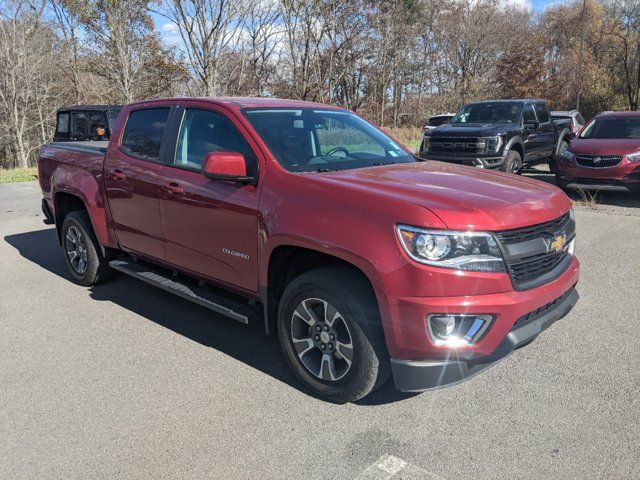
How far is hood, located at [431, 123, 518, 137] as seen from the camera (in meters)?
11.4

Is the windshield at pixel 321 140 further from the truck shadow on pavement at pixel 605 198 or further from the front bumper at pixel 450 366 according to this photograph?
the truck shadow on pavement at pixel 605 198

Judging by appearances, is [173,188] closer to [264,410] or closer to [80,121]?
[264,410]

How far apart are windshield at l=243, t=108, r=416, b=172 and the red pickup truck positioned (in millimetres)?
18

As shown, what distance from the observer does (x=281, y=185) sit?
3340mm

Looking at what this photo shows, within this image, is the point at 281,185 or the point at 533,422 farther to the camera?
the point at 281,185

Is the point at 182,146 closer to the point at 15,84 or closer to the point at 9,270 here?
the point at 9,270

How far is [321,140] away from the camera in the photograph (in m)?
4.06

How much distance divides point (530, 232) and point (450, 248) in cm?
59

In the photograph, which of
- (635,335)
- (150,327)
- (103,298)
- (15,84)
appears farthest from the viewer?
(15,84)

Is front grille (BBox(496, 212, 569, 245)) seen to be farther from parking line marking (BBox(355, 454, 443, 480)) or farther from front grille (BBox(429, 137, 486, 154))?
front grille (BBox(429, 137, 486, 154))

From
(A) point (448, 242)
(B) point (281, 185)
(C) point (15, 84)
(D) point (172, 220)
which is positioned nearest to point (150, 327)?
(D) point (172, 220)

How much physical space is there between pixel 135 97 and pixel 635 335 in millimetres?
23623

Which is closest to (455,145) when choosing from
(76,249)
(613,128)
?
(613,128)

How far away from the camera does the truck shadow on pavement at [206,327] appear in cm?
Result: 368
